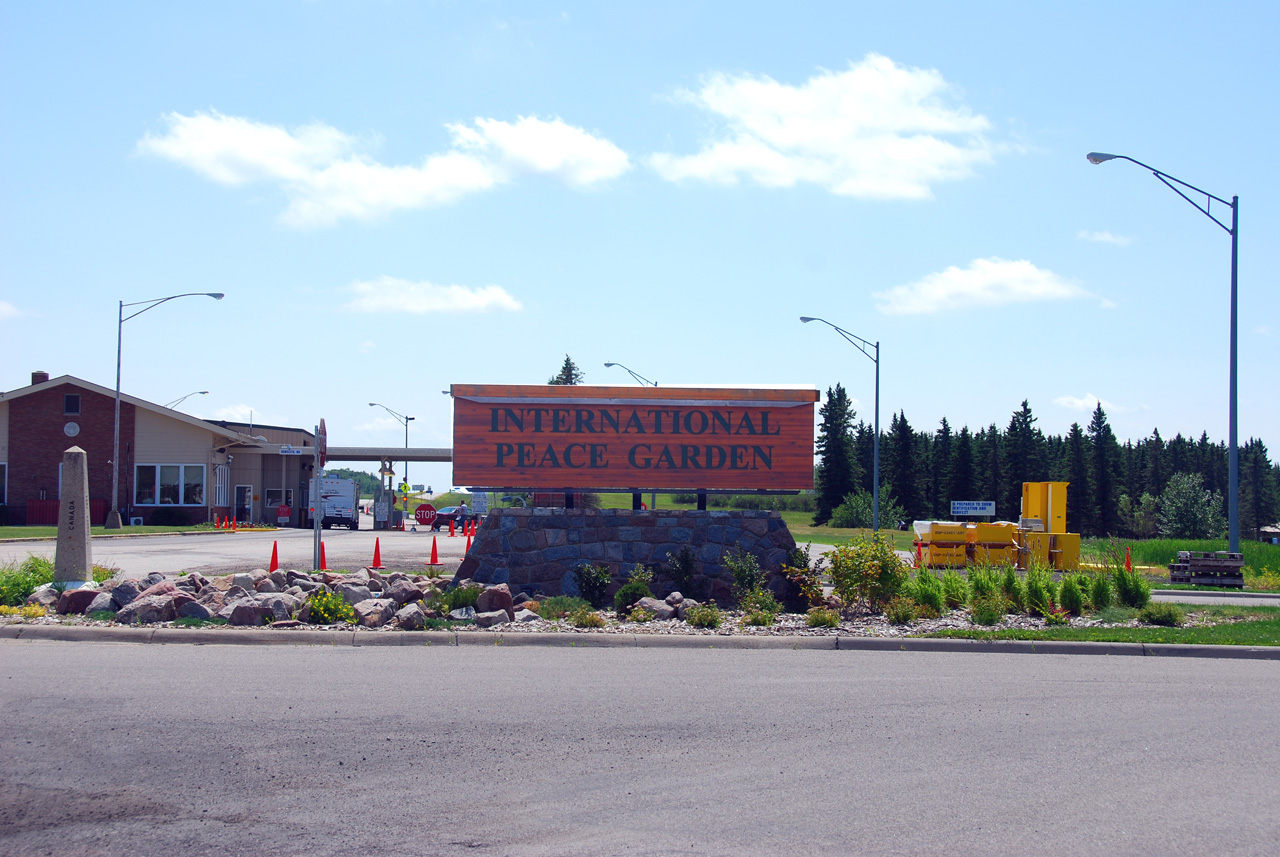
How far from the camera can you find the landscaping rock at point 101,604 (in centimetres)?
1250

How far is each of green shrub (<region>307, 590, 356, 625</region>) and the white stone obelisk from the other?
14.5ft

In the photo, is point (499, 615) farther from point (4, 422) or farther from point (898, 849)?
point (4, 422)

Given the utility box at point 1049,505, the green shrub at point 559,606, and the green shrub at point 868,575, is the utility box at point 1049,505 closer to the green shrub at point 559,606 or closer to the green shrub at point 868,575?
the green shrub at point 868,575

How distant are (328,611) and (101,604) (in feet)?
9.76

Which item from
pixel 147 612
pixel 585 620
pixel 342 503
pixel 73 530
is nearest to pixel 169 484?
pixel 342 503

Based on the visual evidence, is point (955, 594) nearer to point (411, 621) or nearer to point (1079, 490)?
point (411, 621)

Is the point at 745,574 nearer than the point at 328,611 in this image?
No

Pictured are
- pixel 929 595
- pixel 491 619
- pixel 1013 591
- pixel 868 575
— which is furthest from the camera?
pixel 1013 591

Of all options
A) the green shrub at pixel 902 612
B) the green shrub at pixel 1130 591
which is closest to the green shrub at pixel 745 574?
the green shrub at pixel 902 612

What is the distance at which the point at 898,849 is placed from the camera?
16.1ft

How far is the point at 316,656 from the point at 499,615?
261 centimetres

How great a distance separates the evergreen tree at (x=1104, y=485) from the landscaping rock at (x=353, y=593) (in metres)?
104

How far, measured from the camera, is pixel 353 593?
13.4 m

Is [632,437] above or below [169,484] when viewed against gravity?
above
